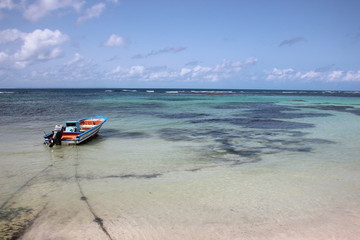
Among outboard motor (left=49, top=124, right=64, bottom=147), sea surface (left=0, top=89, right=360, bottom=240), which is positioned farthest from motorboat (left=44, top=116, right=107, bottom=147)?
sea surface (left=0, top=89, right=360, bottom=240)

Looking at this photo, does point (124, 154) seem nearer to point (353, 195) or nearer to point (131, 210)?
point (131, 210)

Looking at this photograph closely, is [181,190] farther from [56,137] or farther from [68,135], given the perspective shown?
[68,135]

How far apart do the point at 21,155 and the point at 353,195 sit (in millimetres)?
12034

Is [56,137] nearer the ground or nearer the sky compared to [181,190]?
nearer the sky

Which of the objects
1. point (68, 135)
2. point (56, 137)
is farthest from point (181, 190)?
point (68, 135)

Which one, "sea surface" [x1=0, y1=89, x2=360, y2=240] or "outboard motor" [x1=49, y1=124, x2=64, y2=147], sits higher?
"outboard motor" [x1=49, y1=124, x2=64, y2=147]

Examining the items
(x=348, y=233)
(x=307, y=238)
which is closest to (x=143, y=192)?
(x=307, y=238)

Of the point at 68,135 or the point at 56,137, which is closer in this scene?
the point at 56,137

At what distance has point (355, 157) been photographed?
11.5 metres

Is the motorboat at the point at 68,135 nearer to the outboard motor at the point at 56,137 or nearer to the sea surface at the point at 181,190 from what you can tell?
the outboard motor at the point at 56,137

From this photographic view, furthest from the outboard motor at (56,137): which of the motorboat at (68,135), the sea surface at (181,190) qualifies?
the sea surface at (181,190)

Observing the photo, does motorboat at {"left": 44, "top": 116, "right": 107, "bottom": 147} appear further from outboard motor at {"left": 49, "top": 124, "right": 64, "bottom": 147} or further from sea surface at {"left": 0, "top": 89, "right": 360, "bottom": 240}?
sea surface at {"left": 0, "top": 89, "right": 360, "bottom": 240}

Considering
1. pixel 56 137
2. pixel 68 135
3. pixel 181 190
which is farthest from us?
pixel 68 135

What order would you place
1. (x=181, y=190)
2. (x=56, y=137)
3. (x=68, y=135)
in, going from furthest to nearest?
1. (x=68, y=135)
2. (x=56, y=137)
3. (x=181, y=190)
